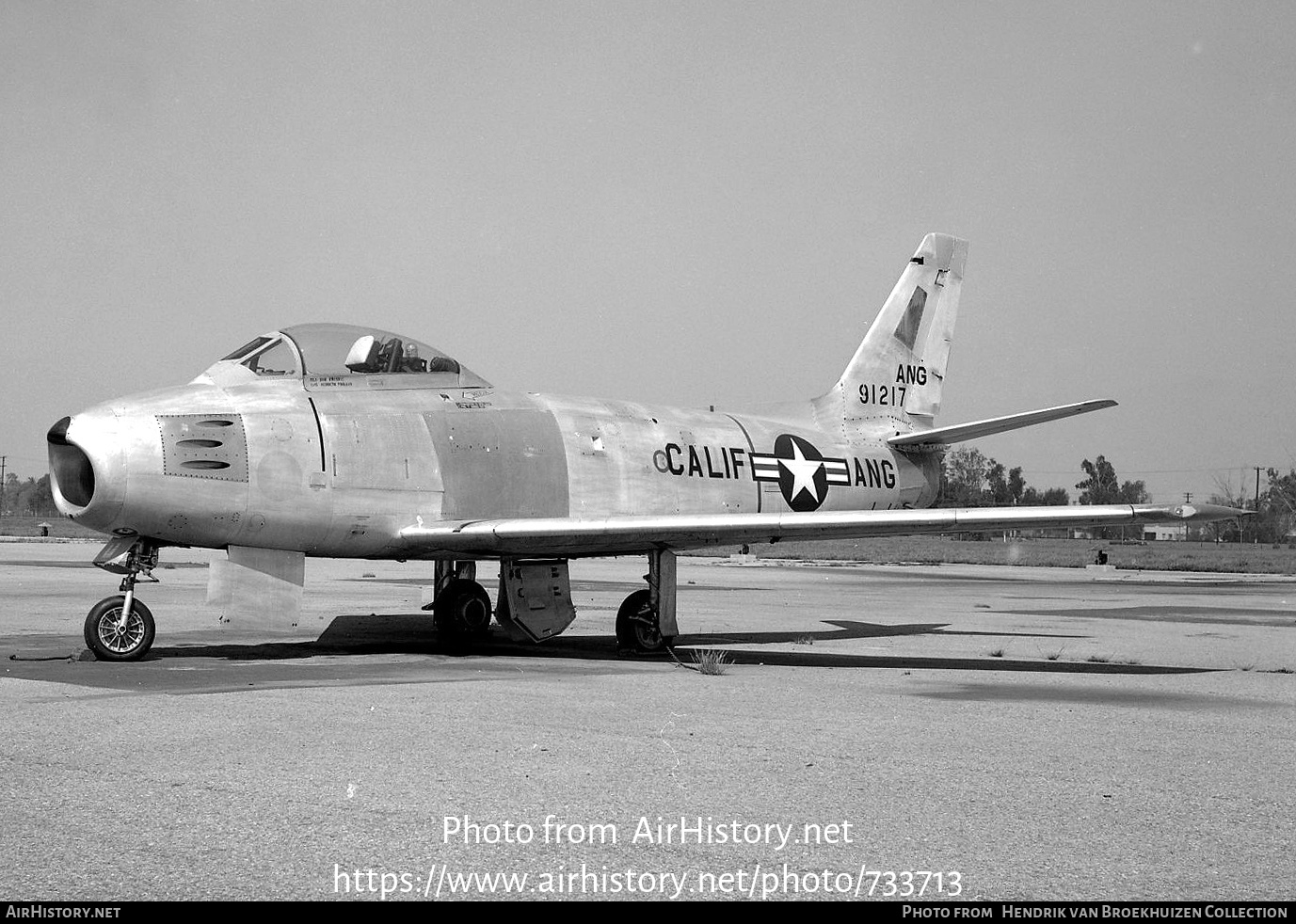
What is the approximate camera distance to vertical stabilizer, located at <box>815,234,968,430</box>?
1962 centimetres

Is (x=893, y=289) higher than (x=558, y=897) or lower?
higher

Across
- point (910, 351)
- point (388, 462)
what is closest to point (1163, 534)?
point (910, 351)

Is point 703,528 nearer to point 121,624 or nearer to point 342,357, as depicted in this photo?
point 342,357

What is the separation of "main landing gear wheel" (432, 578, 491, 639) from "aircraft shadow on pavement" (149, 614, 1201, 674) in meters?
0.18

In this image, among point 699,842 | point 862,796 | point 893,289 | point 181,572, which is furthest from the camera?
point 181,572

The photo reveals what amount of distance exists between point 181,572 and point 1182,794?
30384 mm

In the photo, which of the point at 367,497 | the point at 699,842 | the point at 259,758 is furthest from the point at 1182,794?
the point at 367,497

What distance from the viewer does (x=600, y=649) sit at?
49.0 feet

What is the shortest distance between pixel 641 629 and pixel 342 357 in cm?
450

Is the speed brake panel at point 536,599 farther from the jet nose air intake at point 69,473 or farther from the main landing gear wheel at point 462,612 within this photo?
the jet nose air intake at point 69,473

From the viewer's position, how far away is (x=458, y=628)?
15.3m

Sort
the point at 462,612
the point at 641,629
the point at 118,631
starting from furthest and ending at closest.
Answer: the point at 462,612 → the point at 641,629 → the point at 118,631

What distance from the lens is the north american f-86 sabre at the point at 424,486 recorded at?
37.7 ft

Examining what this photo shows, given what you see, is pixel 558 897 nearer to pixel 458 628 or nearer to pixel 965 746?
pixel 965 746
